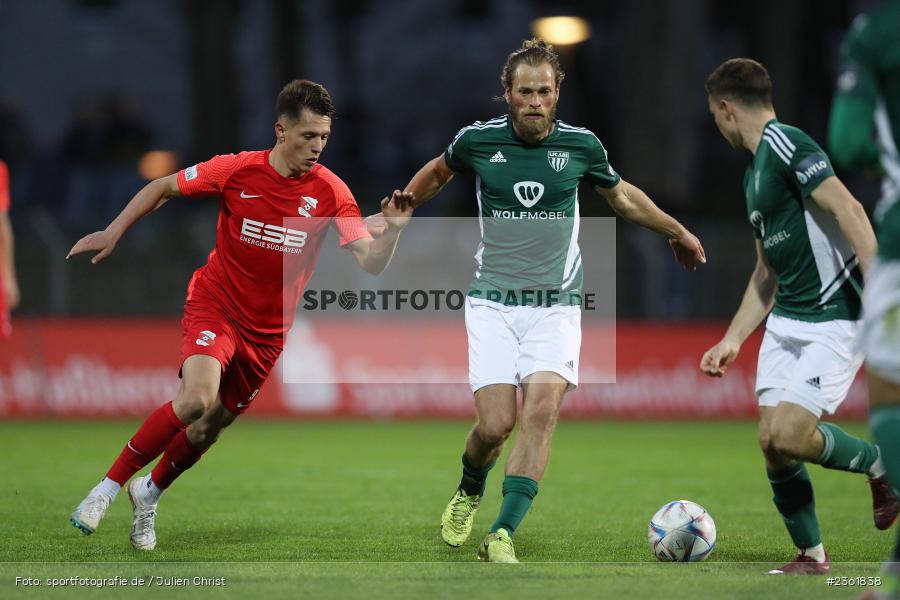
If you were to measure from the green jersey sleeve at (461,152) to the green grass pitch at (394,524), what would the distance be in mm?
2229

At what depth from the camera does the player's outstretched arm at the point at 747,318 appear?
625cm

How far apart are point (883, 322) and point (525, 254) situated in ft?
10.0

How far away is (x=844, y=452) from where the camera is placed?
19.5ft

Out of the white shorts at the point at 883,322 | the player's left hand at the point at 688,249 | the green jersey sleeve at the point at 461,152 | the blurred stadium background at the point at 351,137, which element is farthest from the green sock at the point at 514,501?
the blurred stadium background at the point at 351,137

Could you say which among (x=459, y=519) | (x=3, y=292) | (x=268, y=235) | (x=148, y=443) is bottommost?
(x=459, y=519)

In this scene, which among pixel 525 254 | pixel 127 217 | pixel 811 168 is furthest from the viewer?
pixel 127 217

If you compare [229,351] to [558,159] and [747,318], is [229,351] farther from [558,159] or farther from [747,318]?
[747,318]

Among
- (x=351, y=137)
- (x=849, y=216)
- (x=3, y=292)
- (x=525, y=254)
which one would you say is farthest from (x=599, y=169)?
(x=351, y=137)

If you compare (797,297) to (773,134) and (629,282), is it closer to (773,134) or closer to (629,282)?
(773,134)

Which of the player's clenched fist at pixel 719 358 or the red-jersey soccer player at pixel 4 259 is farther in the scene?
the red-jersey soccer player at pixel 4 259

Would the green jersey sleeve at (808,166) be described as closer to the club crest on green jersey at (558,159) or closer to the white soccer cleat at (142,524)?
the club crest on green jersey at (558,159)

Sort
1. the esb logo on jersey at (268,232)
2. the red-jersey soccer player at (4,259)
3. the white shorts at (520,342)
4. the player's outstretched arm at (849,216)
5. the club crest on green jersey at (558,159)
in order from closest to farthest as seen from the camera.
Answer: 1. the player's outstretched arm at (849,216)
2. the white shorts at (520,342)
3. the club crest on green jersey at (558,159)
4. the esb logo on jersey at (268,232)
5. the red-jersey soccer player at (4,259)

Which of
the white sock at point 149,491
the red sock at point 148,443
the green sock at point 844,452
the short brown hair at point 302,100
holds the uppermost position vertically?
the short brown hair at point 302,100

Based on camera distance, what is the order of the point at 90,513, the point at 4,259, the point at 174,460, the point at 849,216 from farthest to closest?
the point at 4,259 → the point at 174,460 → the point at 90,513 → the point at 849,216
